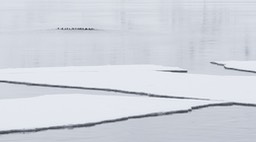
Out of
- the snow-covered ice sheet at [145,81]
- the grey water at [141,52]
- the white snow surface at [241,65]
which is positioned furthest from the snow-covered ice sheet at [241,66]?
the snow-covered ice sheet at [145,81]

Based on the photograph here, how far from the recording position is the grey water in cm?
987

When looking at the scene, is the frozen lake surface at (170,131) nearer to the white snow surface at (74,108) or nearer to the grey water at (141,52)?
the grey water at (141,52)

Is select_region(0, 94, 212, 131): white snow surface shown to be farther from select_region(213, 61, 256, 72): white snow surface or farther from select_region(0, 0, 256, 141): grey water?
select_region(213, 61, 256, 72): white snow surface

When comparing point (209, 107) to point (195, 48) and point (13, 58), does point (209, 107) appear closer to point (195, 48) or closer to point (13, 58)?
point (13, 58)

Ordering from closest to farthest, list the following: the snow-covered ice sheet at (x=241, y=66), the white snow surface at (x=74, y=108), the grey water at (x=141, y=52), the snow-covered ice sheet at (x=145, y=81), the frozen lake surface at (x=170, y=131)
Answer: the frozen lake surface at (x=170, y=131)
the grey water at (x=141, y=52)
the white snow surface at (x=74, y=108)
the snow-covered ice sheet at (x=145, y=81)
the snow-covered ice sheet at (x=241, y=66)

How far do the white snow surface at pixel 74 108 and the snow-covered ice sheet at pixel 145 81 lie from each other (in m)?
1.02

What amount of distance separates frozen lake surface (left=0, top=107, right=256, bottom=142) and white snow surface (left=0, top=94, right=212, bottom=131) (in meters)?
0.29

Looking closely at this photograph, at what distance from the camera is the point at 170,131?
32.8ft

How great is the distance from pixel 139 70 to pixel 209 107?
4996mm

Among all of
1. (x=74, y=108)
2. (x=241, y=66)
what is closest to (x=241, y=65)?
(x=241, y=66)

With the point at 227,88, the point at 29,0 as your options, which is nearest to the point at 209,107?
the point at 227,88

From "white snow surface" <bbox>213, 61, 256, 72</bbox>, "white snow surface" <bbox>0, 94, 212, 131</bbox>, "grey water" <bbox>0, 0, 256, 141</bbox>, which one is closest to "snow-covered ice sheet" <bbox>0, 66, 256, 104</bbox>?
"grey water" <bbox>0, 0, 256, 141</bbox>

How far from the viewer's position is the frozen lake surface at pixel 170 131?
31.2ft

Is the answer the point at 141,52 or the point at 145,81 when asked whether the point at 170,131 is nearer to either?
the point at 145,81
